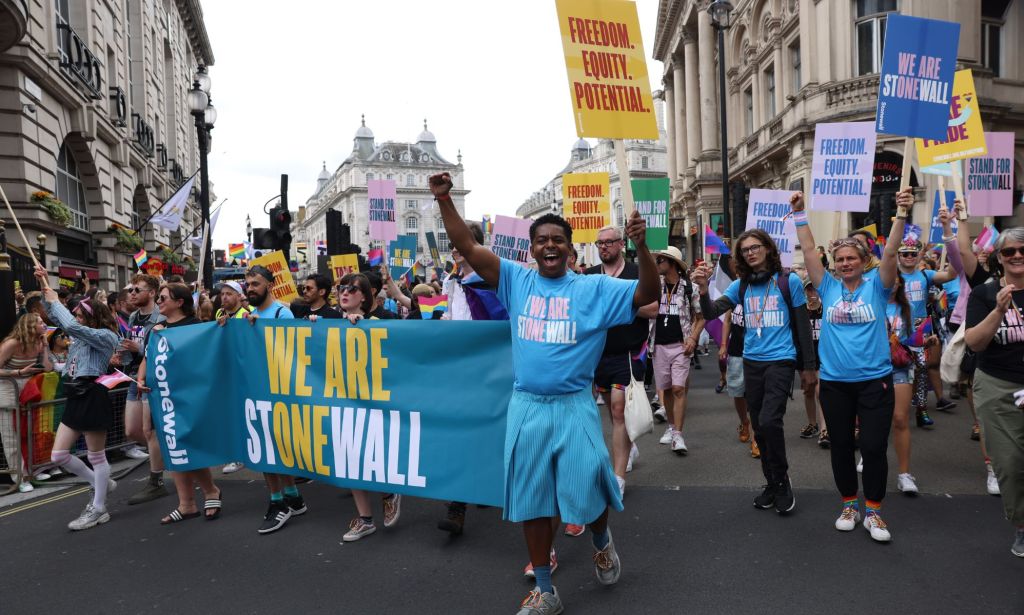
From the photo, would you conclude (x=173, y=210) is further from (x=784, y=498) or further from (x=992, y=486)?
(x=992, y=486)

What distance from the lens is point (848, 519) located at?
15.0 feet

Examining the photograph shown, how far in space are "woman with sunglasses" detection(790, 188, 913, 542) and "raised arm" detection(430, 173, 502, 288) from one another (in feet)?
7.11

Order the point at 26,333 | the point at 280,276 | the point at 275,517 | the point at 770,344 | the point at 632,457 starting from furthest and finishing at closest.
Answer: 1. the point at 280,276
2. the point at 26,333
3. the point at 632,457
4. the point at 770,344
5. the point at 275,517

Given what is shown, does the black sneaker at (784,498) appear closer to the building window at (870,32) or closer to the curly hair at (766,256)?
the curly hair at (766,256)

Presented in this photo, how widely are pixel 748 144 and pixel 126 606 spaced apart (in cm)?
2937

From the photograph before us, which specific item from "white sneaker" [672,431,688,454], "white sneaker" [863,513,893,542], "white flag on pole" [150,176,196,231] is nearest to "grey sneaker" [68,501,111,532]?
"white sneaker" [672,431,688,454]

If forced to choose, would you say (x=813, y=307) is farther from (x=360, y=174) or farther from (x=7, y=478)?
(x=360, y=174)

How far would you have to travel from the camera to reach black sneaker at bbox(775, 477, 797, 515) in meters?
4.90

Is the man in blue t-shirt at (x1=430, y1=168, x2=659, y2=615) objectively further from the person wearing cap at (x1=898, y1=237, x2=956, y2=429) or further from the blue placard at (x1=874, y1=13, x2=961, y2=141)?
the person wearing cap at (x1=898, y1=237, x2=956, y2=429)

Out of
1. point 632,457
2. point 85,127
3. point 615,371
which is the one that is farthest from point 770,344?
point 85,127

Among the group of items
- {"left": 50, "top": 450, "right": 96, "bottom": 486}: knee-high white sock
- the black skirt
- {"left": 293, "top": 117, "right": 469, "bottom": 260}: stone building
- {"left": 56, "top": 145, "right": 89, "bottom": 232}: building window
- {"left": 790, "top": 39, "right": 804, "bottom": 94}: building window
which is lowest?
{"left": 50, "top": 450, "right": 96, "bottom": 486}: knee-high white sock

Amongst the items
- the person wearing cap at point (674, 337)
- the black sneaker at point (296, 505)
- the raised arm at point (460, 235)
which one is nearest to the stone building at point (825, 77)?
the person wearing cap at point (674, 337)

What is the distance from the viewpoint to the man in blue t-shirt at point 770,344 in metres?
4.99

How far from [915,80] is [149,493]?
7382 millimetres
